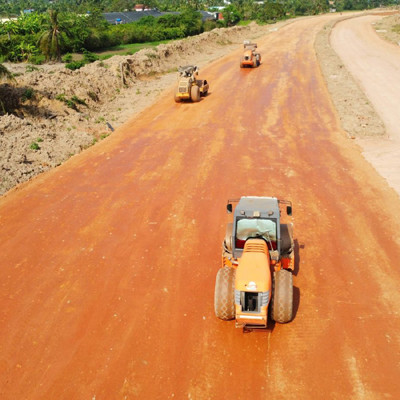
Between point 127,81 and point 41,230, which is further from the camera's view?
point 127,81

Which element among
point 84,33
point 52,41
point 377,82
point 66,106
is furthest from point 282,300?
point 84,33

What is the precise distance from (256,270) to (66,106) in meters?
18.8

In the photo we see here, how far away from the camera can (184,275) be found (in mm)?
10180

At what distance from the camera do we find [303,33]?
53.9 meters

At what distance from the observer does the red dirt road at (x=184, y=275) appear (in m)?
7.49

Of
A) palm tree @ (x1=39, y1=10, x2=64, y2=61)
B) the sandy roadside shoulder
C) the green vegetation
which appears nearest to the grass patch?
the green vegetation

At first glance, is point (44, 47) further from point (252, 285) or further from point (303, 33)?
point (252, 285)

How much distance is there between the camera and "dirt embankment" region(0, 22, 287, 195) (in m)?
17.2

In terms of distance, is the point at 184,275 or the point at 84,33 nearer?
the point at 184,275

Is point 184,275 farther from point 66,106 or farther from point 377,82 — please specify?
point 377,82

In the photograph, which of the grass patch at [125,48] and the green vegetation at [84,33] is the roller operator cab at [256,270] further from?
the grass patch at [125,48]

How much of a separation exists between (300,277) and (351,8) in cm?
13352

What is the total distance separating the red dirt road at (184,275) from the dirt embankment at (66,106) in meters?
1.38

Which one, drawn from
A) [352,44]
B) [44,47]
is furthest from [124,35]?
[352,44]
